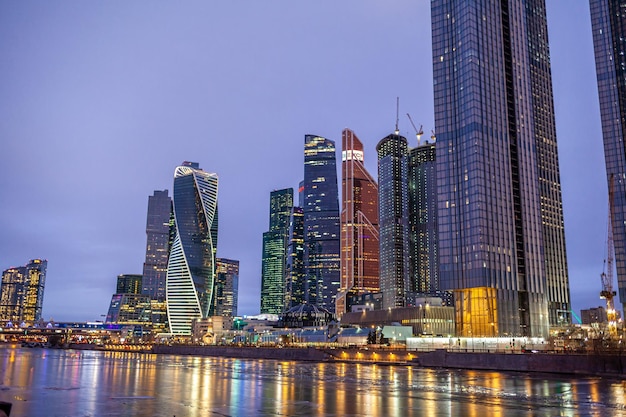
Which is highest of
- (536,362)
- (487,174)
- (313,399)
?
(487,174)

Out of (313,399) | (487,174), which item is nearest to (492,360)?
(313,399)

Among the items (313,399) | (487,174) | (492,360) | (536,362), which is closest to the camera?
(313,399)

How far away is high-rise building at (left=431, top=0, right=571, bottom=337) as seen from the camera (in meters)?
174

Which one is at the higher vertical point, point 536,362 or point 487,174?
point 487,174

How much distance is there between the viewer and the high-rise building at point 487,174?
174m

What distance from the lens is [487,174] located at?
583ft

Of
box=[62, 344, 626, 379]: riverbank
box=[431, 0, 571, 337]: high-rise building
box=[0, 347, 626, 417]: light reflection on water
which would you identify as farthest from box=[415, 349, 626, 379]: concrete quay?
box=[431, 0, 571, 337]: high-rise building

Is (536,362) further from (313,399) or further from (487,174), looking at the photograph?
(487,174)

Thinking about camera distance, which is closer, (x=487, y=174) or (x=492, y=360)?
(x=492, y=360)

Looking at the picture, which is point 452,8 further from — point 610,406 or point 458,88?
point 610,406

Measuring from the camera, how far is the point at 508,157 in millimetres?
185625

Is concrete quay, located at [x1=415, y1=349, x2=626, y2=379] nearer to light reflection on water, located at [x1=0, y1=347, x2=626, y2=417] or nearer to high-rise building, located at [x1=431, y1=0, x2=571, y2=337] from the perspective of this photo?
light reflection on water, located at [x1=0, y1=347, x2=626, y2=417]

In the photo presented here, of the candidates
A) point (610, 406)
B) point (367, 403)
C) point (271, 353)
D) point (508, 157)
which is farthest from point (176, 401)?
point (508, 157)

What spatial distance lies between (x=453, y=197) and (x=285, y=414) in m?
158
